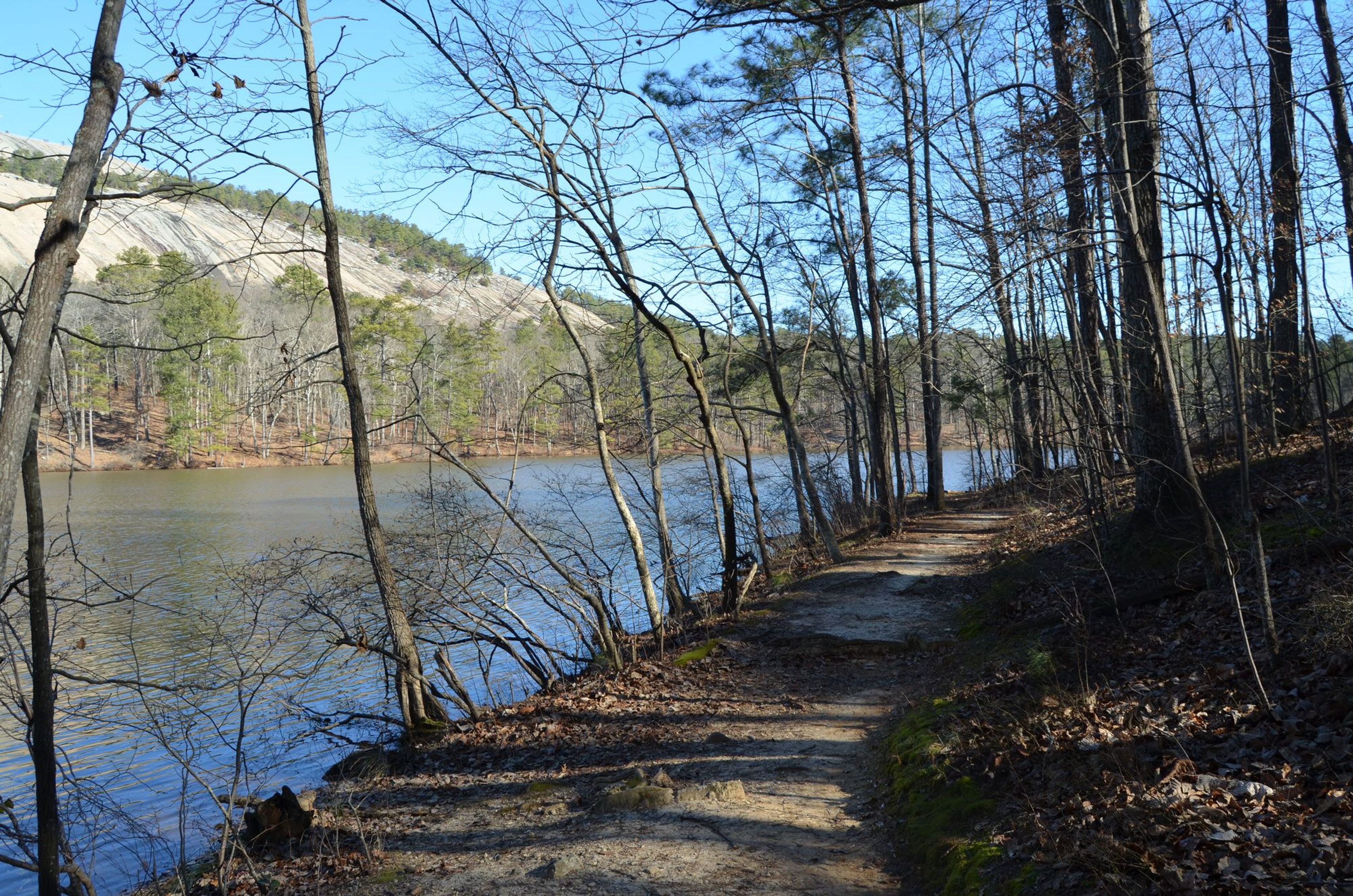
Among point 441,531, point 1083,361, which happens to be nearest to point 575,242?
point 441,531

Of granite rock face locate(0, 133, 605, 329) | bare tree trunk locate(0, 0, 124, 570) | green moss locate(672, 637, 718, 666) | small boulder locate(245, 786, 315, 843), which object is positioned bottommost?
small boulder locate(245, 786, 315, 843)

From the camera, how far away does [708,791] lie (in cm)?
566

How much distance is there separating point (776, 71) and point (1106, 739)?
11.5 m

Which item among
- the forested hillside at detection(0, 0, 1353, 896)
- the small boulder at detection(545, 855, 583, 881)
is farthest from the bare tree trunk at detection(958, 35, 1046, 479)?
the small boulder at detection(545, 855, 583, 881)

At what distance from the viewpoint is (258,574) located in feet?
33.1

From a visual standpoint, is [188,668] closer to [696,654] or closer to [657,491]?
[657,491]

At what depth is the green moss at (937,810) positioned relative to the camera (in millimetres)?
4066

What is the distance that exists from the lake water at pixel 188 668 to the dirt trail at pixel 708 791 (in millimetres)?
1644

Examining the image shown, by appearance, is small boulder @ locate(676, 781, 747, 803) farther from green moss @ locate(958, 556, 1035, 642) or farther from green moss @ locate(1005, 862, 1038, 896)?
green moss @ locate(958, 556, 1035, 642)

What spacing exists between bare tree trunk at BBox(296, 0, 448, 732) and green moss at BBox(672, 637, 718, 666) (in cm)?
253

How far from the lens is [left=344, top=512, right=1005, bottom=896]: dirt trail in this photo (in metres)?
4.75

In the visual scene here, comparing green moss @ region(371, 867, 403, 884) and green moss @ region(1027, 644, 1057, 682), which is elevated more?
green moss @ region(1027, 644, 1057, 682)

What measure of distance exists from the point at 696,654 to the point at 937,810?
489 centimetres

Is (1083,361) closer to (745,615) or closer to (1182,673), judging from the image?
(1182,673)
